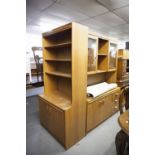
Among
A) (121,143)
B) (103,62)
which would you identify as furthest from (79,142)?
(103,62)

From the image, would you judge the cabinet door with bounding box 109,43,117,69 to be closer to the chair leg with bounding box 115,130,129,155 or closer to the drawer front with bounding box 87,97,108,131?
the drawer front with bounding box 87,97,108,131

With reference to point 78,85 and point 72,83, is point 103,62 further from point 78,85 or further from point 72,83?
point 72,83

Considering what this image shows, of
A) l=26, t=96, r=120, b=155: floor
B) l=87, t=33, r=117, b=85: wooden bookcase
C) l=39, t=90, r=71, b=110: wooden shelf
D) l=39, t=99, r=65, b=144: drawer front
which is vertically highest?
l=87, t=33, r=117, b=85: wooden bookcase

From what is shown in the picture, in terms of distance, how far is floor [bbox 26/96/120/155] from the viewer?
6.45 feet

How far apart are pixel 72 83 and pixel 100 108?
3.32 feet

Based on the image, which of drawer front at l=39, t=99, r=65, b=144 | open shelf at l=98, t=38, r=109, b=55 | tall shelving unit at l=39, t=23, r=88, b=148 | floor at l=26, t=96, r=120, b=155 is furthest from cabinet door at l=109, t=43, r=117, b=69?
drawer front at l=39, t=99, r=65, b=144

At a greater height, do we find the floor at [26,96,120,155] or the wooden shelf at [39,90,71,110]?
the wooden shelf at [39,90,71,110]

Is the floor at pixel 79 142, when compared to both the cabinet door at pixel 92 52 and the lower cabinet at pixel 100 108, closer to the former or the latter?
the lower cabinet at pixel 100 108

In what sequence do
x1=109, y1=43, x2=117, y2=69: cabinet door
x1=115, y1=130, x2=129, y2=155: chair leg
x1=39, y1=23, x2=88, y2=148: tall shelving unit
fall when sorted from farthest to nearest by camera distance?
x1=109, y1=43, x2=117, y2=69: cabinet door < x1=39, y1=23, x2=88, y2=148: tall shelving unit < x1=115, y1=130, x2=129, y2=155: chair leg

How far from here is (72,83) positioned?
6.41ft
